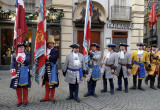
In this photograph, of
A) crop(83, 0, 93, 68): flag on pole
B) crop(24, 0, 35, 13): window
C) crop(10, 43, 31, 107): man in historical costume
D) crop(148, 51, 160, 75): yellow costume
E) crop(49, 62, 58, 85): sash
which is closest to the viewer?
crop(10, 43, 31, 107): man in historical costume

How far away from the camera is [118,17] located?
12.8 meters

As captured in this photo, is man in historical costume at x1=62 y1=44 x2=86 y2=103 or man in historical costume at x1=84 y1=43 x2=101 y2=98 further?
man in historical costume at x1=84 y1=43 x2=101 y2=98

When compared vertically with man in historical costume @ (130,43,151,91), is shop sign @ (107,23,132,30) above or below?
above

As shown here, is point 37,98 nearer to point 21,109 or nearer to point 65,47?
point 21,109

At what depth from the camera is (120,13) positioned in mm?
12898

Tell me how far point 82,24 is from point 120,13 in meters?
3.38

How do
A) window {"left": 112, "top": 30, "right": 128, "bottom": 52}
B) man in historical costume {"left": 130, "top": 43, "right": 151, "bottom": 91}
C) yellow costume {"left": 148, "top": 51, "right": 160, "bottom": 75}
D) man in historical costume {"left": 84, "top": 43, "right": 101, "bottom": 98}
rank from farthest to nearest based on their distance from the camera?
window {"left": 112, "top": 30, "right": 128, "bottom": 52} → yellow costume {"left": 148, "top": 51, "right": 160, "bottom": 75} → man in historical costume {"left": 130, "top": 43, "right": 151, "bottom": 91} → man in historical costume {"left": 84, "top": 43, "right": 101, "bottom": 98}

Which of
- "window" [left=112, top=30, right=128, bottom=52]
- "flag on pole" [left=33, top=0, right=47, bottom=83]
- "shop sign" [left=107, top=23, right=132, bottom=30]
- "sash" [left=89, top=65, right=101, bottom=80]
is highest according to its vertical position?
"shop sign" [left=107, top=23, right=132, bottom=30]

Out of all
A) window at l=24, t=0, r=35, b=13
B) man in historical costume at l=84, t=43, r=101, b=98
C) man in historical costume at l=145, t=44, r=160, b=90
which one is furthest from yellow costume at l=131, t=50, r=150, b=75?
window at l=24, t=0, r=35, b=13

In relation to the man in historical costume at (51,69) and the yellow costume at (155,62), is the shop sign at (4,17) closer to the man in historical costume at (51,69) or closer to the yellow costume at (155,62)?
the man in historical costume at (51,69)

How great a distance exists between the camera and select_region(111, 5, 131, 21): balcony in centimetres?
1271

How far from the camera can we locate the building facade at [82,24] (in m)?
11.3

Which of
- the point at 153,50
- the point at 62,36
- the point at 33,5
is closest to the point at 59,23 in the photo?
the point at 62,36

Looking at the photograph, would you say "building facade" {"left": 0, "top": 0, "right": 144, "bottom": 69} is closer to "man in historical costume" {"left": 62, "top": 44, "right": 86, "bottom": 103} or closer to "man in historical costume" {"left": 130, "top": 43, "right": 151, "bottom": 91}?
"man in historical costume" {"left": 130, "top": 43, "right": 151, "bottom": 91}
